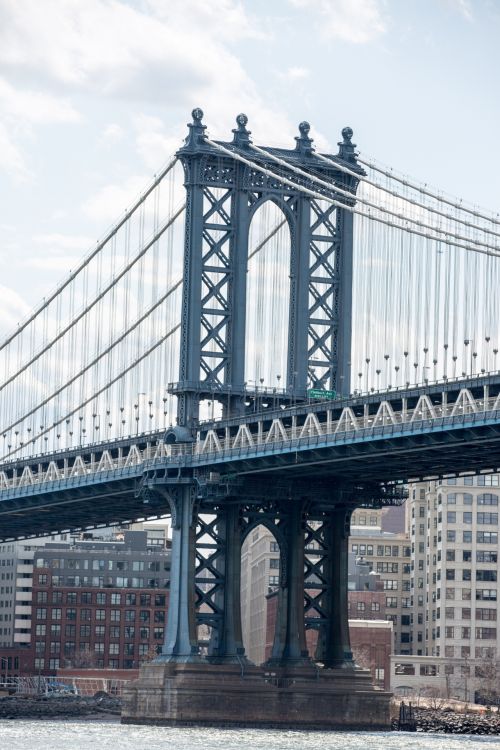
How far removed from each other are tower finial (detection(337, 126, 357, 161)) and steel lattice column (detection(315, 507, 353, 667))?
22.7 m

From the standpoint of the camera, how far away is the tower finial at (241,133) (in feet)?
454

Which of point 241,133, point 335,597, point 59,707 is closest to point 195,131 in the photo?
point 241,133

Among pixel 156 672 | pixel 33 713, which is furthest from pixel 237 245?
pixel 33 713

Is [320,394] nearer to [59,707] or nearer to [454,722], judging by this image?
[454,722]

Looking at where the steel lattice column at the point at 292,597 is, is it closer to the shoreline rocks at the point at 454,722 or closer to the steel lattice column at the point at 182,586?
the steel lattice column at the point at 182,586

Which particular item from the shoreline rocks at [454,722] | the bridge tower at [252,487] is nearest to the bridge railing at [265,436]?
the bridge tower at [252,487]

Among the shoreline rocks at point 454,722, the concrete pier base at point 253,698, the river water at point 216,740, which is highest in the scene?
the concrete pier base at point 253,698

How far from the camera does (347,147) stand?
14050cm

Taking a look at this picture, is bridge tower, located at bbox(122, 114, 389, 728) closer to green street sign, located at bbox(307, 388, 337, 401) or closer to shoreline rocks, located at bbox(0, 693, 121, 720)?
green street sign, located at bbox(307, 388, 337, 401)

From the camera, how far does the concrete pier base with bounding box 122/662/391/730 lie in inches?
5025

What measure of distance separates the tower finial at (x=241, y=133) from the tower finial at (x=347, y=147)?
6.18 metres

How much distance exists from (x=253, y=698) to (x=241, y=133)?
118ft

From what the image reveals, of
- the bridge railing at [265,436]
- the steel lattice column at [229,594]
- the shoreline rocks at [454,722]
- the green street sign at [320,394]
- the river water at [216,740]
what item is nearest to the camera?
the river water at [216,740]

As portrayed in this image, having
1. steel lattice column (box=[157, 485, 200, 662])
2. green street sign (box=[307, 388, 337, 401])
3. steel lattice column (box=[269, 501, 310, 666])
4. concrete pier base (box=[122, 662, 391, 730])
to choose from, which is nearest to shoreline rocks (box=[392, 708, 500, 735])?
concrete pier base (box=[122, 662, 391, 730])
